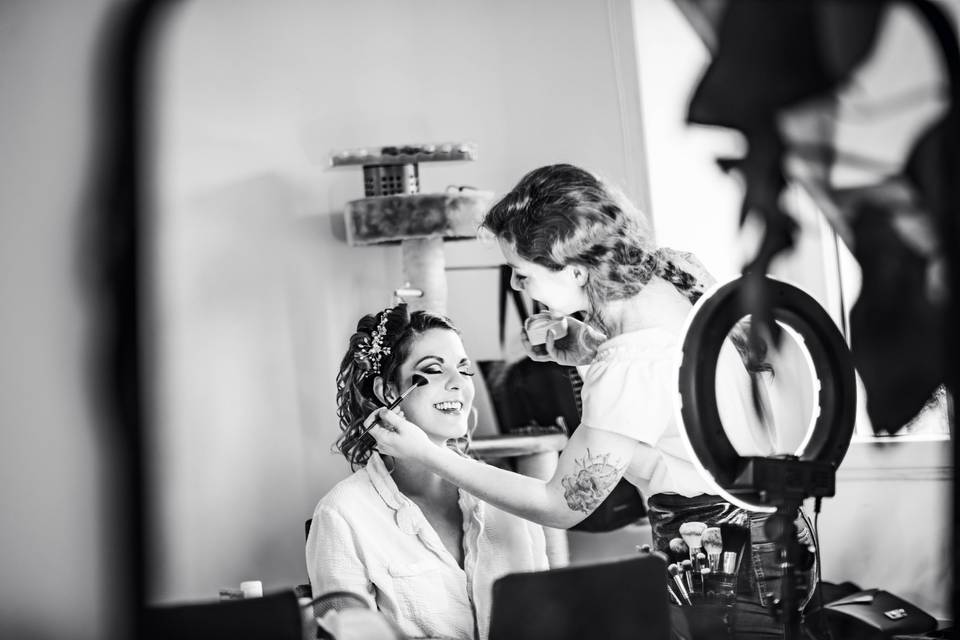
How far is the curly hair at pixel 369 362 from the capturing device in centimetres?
174

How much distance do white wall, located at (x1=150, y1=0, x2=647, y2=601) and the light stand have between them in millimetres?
1595

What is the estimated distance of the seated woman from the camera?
1481 millimetres

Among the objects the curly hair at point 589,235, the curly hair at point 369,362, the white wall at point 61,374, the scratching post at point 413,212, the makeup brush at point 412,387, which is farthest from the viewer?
the scratching post at point 413,212

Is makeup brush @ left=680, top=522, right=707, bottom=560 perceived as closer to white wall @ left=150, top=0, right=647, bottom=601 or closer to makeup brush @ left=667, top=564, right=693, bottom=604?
makeup brush @ left=667, top=564, right=693, bottom=604

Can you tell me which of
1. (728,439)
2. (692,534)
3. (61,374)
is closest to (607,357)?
(692,534)

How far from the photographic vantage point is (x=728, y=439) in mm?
739

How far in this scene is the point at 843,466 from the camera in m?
0.83

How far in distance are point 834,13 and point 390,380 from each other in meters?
1.28

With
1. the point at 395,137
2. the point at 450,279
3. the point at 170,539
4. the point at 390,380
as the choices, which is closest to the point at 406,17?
the point at 395,137

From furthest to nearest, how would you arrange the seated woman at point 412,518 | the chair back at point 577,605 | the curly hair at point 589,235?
the seated woman at point 412,518
the curly hair at point 589,235
the chair back at point 577,605

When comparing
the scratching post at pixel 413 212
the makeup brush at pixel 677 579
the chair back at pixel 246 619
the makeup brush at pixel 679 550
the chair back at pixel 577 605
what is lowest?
the makeup brush at pixel 677 579

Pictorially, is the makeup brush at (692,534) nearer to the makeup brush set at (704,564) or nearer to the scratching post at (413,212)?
the makeup brush set at (704,564)

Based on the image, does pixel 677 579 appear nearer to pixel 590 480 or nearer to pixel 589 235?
pixel 590 480

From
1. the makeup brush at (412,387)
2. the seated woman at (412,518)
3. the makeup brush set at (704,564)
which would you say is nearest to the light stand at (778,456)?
the makeup brush set at (704,564)
